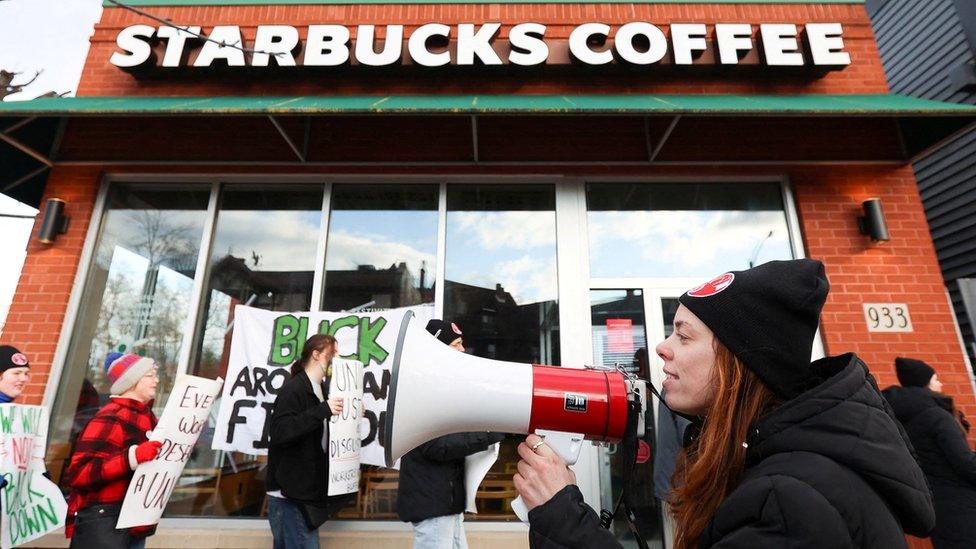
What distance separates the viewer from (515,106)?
3842mm

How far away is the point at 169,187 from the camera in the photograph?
195 inches

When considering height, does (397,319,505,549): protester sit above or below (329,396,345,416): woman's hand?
below

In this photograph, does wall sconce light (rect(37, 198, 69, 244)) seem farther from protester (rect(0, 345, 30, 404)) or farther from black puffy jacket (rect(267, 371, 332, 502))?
black puffy jacket (rect(267, 371, 332, 502))

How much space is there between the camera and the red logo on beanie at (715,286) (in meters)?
1.10

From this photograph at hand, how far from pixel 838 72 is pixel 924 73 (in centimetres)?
411

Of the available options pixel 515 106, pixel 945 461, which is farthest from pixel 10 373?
pixel 945 461

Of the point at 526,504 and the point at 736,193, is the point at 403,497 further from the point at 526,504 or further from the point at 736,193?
the point at 736,193

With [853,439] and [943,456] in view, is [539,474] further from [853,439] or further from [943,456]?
[943,456]

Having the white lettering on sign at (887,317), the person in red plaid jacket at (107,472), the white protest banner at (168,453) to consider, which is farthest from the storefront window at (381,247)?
the white lettering on sign at (887,317)

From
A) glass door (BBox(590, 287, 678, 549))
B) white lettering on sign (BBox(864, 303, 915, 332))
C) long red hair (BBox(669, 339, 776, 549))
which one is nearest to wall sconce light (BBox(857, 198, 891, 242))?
white lettering on sign (BBox(864, 303, 915, 332))

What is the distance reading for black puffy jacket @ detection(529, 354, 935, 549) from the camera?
0.81m

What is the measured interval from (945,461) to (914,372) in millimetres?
592

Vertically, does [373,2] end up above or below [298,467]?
above

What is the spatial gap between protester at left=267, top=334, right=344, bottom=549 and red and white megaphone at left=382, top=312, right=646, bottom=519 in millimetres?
1836
